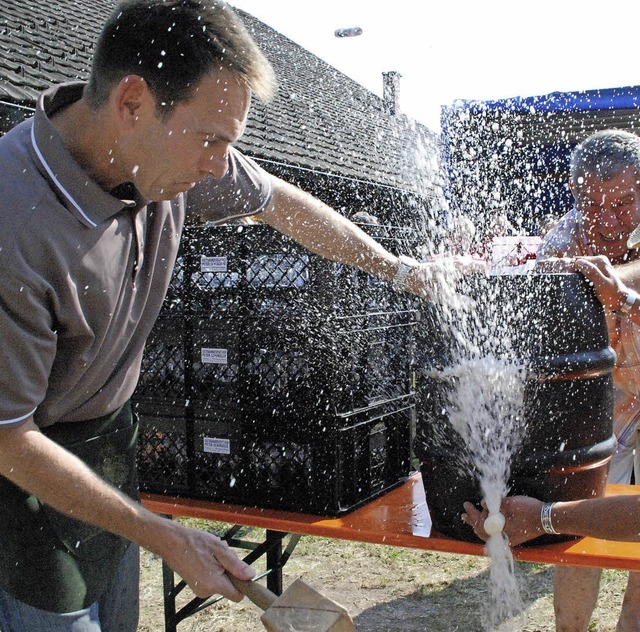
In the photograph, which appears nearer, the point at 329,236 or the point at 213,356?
the point at 329,236

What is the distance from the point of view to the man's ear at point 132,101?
57.2 inches

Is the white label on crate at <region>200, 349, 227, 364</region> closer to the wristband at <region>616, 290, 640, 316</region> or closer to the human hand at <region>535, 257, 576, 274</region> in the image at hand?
the human hand at <region>535, 257, 576, 274</region>

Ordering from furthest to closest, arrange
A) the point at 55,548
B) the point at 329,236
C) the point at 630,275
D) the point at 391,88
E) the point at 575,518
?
the point at 391,88, the point at 630,275, the point at 329,236, the point at 575,518, the point at 55,548

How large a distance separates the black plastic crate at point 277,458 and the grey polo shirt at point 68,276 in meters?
0.72

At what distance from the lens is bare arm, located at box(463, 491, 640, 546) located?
1.87 metres

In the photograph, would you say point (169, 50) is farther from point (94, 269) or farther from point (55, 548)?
point (55, 548)

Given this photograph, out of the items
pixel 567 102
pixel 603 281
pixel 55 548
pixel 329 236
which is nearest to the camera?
pixel 55 548

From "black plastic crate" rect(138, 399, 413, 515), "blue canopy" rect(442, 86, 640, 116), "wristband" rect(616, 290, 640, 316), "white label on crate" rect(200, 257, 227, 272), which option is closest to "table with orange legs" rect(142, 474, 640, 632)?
"black plastic crate" rect(138, 399, 413, 515)

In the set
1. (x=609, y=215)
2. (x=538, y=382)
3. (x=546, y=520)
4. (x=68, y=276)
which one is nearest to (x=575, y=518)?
(x=546, y=520)

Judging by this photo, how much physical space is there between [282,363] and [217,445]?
15.2 inches

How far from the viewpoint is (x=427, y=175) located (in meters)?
9.88

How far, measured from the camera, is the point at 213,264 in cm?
254

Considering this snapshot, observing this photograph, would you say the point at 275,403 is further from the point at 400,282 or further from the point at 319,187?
the point at 319,187

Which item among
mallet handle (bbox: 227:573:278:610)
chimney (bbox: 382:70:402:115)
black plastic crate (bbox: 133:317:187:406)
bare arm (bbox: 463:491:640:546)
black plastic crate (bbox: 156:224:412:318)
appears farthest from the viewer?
chimney (bbox: 382:70:402:115)
